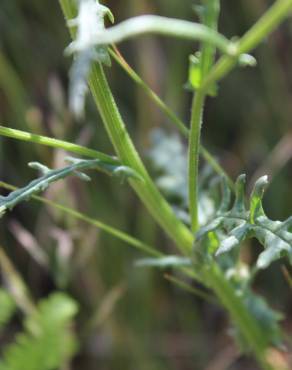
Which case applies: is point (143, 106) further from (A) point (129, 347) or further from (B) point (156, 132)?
(A) point (129, 347)

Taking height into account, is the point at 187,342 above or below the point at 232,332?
above

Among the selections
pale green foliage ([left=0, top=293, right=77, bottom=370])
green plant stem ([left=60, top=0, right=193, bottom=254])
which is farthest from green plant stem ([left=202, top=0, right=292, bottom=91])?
pale green foliage ([left=0, top=293, right=77, bottom=370])

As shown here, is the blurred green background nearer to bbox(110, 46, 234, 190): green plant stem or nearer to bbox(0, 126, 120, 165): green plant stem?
bbox(110, 46, 234, 190): green plant stem

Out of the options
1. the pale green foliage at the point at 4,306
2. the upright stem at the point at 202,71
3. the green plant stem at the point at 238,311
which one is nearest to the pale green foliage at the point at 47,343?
the pale green foliage at the point at 4,306

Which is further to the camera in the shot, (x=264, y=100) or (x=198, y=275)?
(x=264, y=100)

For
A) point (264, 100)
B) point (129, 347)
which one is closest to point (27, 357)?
point (129, 347)

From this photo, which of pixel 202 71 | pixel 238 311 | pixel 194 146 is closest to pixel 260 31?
pixel 202 71
